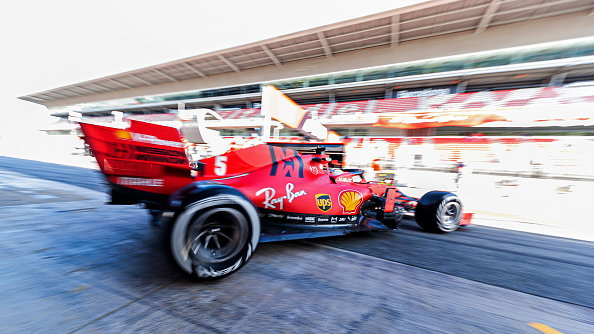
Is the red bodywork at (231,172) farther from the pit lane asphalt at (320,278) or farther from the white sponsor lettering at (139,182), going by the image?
the pit lane asphalt at (320,278)

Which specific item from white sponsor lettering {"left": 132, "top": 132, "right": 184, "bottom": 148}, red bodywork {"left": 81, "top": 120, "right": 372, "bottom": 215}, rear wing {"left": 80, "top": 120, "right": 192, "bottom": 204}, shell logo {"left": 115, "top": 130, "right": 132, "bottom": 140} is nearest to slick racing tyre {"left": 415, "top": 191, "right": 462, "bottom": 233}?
red bodywork {"left": 81, "top": 120, "right": 372, "bottom": 215}

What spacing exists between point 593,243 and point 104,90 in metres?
54.2

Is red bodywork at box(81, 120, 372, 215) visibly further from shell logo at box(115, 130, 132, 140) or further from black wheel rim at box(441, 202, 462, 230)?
black wheel rim at box(441, 202, 462, 230)

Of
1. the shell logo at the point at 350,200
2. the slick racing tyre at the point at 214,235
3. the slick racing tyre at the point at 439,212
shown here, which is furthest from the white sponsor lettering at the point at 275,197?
the slick racing tyre at the point at 439,212

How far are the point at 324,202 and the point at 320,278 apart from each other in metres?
0.95

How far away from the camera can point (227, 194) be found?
1.65 m

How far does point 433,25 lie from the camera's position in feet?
52.4

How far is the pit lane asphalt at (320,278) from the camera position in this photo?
1.34 m

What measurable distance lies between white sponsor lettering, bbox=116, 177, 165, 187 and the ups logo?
1.66 metres

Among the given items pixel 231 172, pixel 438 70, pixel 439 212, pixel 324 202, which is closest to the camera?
pixel 231 172

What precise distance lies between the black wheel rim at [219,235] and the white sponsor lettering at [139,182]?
0.72m

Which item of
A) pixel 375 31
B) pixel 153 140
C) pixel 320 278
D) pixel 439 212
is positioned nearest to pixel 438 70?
pixel 375 31

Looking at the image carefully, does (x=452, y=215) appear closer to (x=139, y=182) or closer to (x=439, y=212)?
(x=439, y=212)

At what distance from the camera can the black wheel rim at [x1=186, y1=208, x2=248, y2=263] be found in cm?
159
